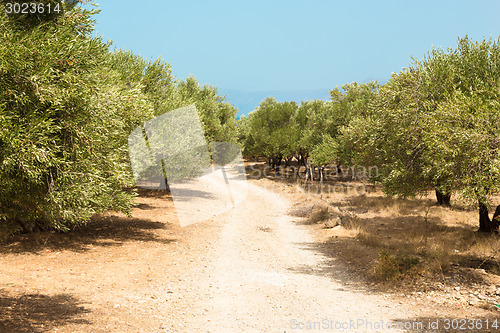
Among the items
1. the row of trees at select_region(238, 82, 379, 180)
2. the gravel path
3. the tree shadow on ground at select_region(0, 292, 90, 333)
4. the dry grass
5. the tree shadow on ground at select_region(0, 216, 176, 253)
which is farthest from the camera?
the row of trees at select_region(238, 82, 379, 180)

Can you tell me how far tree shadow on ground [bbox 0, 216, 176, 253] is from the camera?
16188mm

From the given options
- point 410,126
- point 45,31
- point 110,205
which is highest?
point 45,31

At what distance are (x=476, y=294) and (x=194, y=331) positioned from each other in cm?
977

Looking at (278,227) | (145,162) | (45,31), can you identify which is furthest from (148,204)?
(45,31)

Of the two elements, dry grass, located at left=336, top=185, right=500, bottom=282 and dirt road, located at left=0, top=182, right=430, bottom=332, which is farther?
dry grass, located at left=336, top=185, right=500, bottom=282

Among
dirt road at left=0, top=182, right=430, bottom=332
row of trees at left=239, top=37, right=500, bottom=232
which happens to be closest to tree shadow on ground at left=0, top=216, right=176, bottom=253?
dirt road at left=0, top=182, right=430, bottom=332

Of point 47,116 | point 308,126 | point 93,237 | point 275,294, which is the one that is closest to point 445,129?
point 275,294

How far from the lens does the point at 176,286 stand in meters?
12.7

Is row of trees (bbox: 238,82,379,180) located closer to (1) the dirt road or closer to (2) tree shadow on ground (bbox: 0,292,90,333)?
(1) the dirt road

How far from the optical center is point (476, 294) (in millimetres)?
11539

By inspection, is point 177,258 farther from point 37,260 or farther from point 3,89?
point 3,89

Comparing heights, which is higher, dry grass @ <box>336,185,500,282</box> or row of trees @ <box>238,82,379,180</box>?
row of trees @ <box>238,82,379,180</box>

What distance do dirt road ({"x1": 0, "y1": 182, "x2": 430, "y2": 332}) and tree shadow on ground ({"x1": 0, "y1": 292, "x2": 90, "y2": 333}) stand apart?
0.02 metres

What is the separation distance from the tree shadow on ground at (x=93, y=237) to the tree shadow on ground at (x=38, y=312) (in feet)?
20.5
